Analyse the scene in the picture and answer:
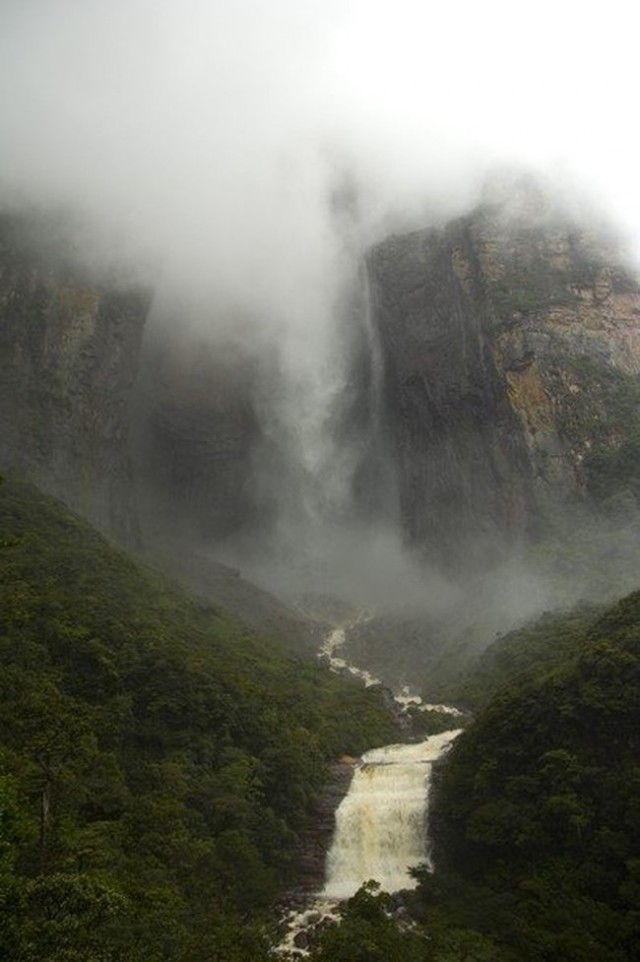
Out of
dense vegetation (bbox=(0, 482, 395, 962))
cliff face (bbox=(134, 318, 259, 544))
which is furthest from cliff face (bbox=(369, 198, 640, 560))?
dense vegetation (bbox=(0, 482, 395, 962))

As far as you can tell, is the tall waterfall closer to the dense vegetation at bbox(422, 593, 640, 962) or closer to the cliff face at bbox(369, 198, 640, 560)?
the dense vegetation at bbox(422, 593, 640, 962)

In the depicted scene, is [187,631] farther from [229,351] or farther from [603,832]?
[229,351]

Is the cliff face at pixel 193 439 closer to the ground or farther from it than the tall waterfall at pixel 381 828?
farther from it

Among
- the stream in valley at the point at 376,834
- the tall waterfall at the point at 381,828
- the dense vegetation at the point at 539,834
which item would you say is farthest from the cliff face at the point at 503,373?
the dense vegetation at the point at 539,834

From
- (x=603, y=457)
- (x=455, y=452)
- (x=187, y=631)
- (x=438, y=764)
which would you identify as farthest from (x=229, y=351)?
(x=438, y=764)

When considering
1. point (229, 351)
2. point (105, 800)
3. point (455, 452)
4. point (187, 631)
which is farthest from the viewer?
point (229, 351)

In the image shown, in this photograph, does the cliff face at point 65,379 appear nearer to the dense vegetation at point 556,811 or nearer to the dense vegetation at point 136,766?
the dense vegetation at point 136,766
